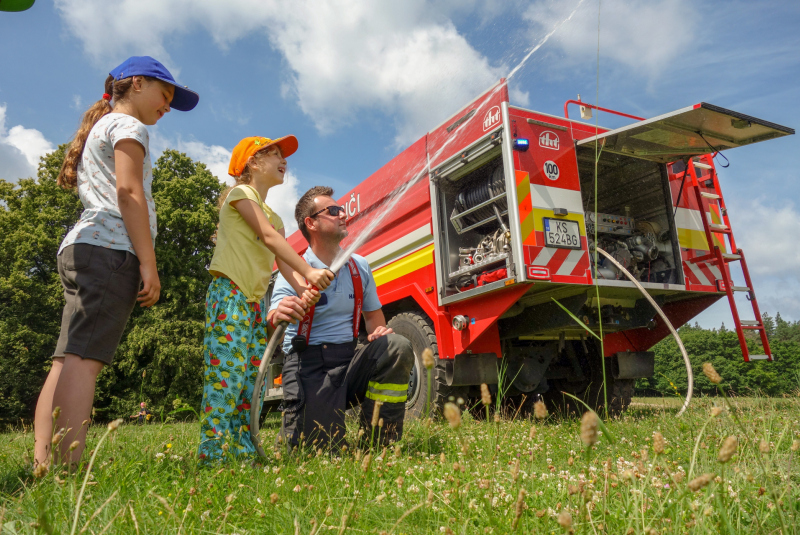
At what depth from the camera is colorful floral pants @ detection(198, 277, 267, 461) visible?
2.55 m

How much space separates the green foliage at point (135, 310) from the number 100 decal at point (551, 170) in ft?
47.5

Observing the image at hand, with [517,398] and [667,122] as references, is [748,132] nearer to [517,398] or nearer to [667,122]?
[667,122]

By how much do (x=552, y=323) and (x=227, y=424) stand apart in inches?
124

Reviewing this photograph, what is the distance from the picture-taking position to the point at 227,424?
2.59 metres

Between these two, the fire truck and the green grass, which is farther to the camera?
the fire truck

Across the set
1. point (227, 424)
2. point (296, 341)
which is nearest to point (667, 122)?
point (296, 341)

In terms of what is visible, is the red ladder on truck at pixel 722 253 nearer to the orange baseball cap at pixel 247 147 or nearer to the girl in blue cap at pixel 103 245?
the orange baseball cap at pixel 247 147

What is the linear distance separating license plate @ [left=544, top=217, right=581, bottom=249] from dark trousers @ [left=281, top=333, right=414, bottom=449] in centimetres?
194

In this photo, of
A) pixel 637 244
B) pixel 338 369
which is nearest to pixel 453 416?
pixel 338 369

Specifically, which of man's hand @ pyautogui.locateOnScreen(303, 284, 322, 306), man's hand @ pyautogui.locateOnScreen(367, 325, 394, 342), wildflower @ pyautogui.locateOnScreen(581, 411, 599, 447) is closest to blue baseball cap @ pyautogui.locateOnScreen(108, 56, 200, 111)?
man's hand @ pyautogui.locateOnScreen(303, 284, 322, 306)

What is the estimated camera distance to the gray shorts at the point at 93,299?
2.08m

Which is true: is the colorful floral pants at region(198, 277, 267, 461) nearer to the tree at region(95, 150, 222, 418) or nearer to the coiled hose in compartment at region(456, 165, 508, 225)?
the coiled hose in compartment at region(456, 165, 508, 225)

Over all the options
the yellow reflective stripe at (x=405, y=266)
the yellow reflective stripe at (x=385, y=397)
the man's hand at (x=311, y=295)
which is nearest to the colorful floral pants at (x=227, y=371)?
the man's hand at (x=311, y=295)

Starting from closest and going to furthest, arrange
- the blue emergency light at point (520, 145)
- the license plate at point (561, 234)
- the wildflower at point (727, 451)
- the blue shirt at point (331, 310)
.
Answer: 1. the wildflower at point (727, 451)
2. the blue shirt at point (331, 310)
3. the license plate at point (561, 234)
4. the blue emergency light at point (520, 145)
